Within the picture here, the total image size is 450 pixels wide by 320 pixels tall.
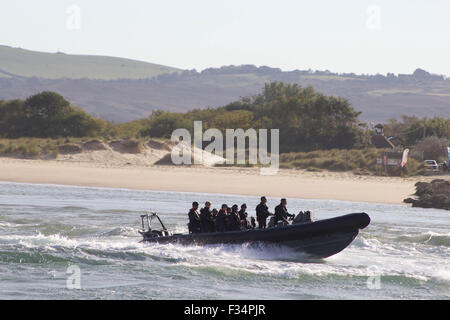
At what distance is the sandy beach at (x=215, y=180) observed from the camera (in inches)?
1321

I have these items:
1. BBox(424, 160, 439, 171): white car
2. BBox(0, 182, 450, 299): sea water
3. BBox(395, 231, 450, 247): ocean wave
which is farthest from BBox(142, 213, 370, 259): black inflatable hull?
BBox(424, 160, 439, 171): white car

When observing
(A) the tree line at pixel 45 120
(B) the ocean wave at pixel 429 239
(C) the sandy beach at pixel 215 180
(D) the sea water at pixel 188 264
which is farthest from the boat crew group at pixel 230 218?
(A) the tree line at pixel 45 120

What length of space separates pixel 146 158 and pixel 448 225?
22453mm

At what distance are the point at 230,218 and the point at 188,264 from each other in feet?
6.90

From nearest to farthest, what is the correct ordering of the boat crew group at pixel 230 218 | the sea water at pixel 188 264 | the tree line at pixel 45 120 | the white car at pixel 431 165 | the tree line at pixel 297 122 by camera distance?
the sea water at pixel 188 264, the boat crew group at pixel 230 218, the white car at pixel 431 165, the tree line at pixel 45 120, the tree line at pixel 297 122

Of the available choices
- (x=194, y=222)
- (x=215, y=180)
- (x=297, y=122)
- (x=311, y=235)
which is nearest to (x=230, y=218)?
(x=194, y=222)

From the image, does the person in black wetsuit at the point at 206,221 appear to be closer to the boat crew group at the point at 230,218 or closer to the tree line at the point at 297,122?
the boat crew group at the point at 230,218

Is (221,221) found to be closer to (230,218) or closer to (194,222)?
(230,218)

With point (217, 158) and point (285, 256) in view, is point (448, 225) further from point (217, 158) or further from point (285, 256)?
point (217, 158)

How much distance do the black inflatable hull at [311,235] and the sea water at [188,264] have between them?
198 millimetres

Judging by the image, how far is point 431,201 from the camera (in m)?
30.9

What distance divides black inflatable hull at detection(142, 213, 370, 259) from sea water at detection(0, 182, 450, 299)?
20 cm
